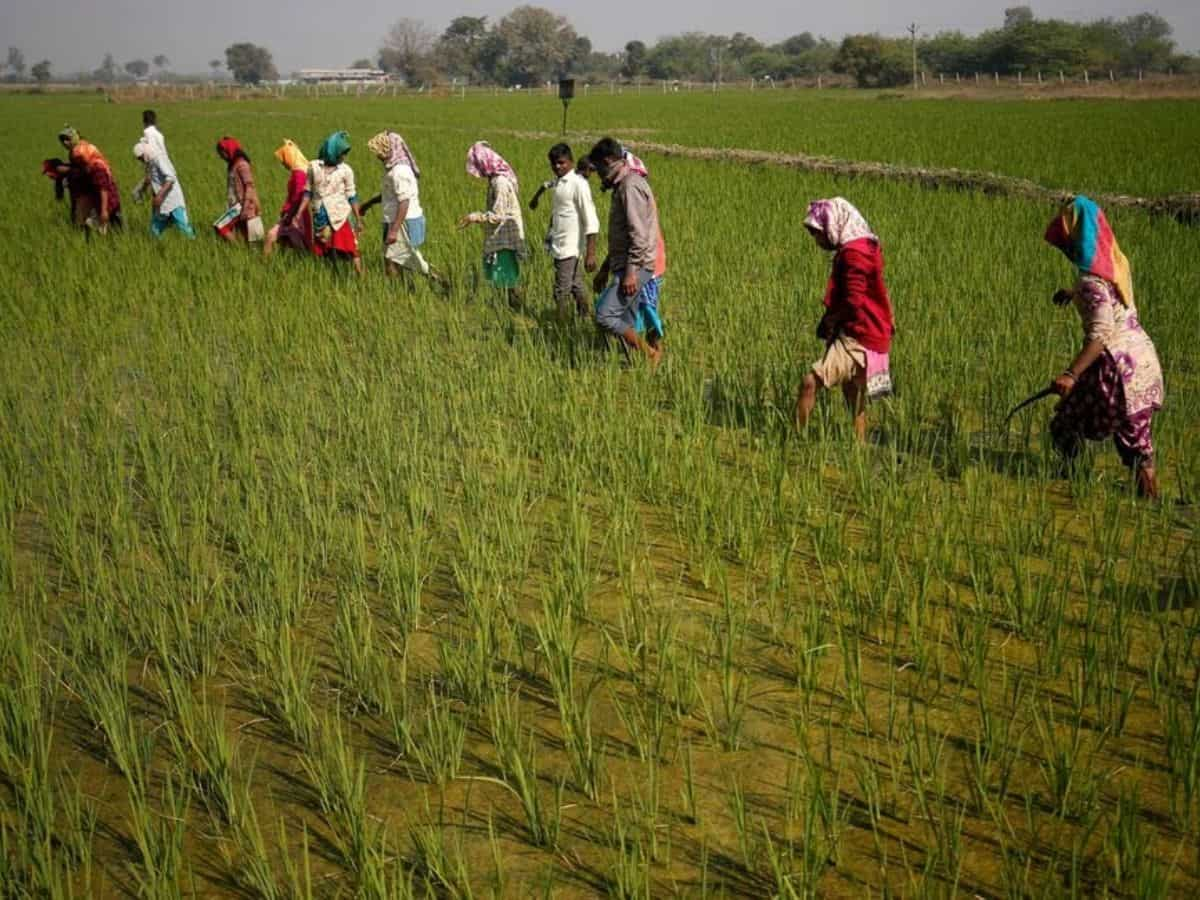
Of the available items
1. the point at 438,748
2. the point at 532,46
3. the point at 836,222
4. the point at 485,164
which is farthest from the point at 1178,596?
the point at 532,46

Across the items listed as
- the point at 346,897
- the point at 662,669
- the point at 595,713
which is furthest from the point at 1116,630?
the point at 346,897

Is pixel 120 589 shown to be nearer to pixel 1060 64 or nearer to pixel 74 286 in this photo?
pixel 74 286

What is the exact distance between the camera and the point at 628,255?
18.8 ft

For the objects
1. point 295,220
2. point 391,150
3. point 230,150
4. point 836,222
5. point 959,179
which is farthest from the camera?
point 959,179

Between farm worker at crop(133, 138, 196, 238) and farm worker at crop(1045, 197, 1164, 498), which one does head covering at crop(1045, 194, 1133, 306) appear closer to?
farm worker at crop(1045, 197, 1164, 498)

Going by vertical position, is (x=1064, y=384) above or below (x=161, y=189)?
below

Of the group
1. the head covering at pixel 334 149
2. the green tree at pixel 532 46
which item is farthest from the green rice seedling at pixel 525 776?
the green tree at pixel 532 46

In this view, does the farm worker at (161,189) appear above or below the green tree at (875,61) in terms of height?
below

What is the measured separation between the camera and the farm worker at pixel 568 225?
6355mm

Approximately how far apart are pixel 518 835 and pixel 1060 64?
184 feet

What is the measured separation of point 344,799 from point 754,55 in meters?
104

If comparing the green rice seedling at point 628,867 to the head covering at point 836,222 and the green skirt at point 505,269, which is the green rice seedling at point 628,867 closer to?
the head covering at point 836,222

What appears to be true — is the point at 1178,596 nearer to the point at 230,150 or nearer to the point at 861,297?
the point at 861,297

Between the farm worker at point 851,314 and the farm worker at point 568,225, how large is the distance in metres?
2.05
